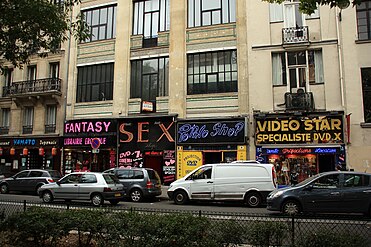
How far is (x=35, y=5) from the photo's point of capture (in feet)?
31.6

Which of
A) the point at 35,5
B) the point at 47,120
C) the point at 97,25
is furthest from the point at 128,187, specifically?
the point at 97,25

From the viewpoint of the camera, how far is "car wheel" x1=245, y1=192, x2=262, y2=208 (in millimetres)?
14851

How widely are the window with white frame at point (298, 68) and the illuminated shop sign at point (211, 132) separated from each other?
12.3 ft

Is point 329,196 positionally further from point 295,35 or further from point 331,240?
point 295,35

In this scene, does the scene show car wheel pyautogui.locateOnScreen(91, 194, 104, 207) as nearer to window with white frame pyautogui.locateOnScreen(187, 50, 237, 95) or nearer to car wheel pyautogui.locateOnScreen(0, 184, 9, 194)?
car wheel pyautogui.locateOnScreen(0, 184, 9, 194)

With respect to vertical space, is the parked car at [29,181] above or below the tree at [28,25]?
below

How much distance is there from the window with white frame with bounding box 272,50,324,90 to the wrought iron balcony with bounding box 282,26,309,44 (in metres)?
0.74

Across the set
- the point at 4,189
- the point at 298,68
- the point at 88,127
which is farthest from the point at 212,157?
the point at 4,189

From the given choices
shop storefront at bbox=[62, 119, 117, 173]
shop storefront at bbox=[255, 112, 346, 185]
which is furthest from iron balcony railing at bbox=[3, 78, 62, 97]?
shop storefront at bbox=[255, 112, 346, 185]

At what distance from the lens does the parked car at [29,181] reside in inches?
752

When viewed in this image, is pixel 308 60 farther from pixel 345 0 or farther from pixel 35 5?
pixel 35 5

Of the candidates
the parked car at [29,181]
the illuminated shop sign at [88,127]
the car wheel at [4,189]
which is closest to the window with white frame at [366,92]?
the illuminated shop sign at [88,127]

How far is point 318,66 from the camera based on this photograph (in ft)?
67.3

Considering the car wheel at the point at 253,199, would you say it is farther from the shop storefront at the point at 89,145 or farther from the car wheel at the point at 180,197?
the shop storefront at the point at 89,145
